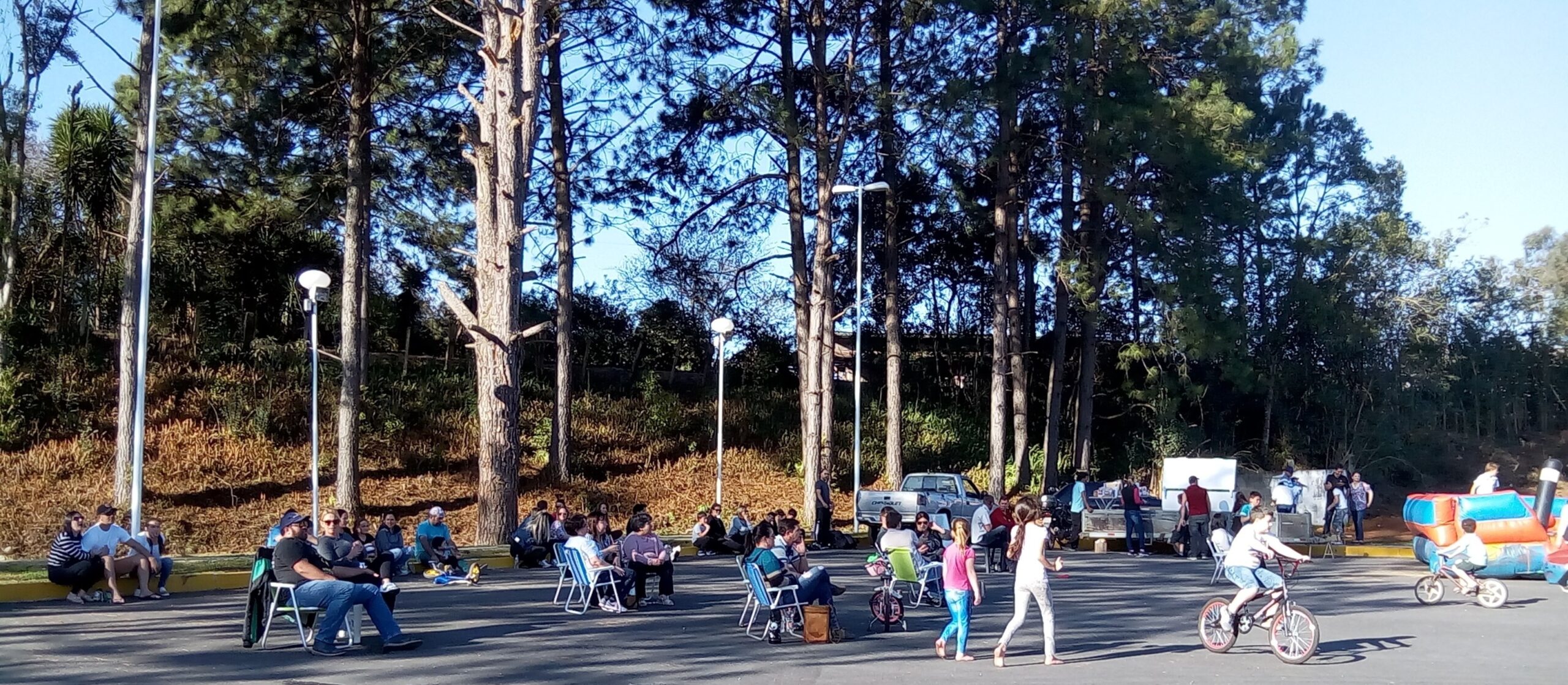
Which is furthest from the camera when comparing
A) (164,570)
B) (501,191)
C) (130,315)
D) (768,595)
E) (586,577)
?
(130,315)

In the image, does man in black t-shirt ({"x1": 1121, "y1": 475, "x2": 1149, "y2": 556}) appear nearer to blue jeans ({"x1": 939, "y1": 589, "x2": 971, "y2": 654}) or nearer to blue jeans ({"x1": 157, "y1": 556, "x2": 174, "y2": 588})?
blue jeans ({"x1": 939, "y1": 589, "x2": 971, "y2": 654})

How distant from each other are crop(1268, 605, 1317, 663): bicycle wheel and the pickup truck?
16917 millimetres

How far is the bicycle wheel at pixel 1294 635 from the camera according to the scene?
1112cm

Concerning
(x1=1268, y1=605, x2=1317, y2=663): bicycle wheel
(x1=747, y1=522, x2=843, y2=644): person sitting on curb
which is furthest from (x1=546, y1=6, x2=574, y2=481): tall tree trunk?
(x1=1268, y1=605, x2=1317, y2=663): bicycle wheel

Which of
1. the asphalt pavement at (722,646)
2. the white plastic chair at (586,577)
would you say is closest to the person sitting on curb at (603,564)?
the white plastic chair at (586,577)

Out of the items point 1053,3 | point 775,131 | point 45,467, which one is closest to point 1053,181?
point 1053,3

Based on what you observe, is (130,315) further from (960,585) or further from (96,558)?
(960,585)

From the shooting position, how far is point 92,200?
1059 inches

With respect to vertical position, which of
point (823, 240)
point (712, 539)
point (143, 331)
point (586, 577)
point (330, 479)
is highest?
point (823, 240)

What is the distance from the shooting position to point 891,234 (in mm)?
33625

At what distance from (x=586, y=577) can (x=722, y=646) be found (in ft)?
9.00

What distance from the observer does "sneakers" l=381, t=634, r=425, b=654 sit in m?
11.1

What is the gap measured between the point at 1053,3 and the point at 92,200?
2199 centimetres

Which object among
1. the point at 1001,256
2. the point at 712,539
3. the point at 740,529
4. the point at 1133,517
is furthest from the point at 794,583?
the point at 1001,256
